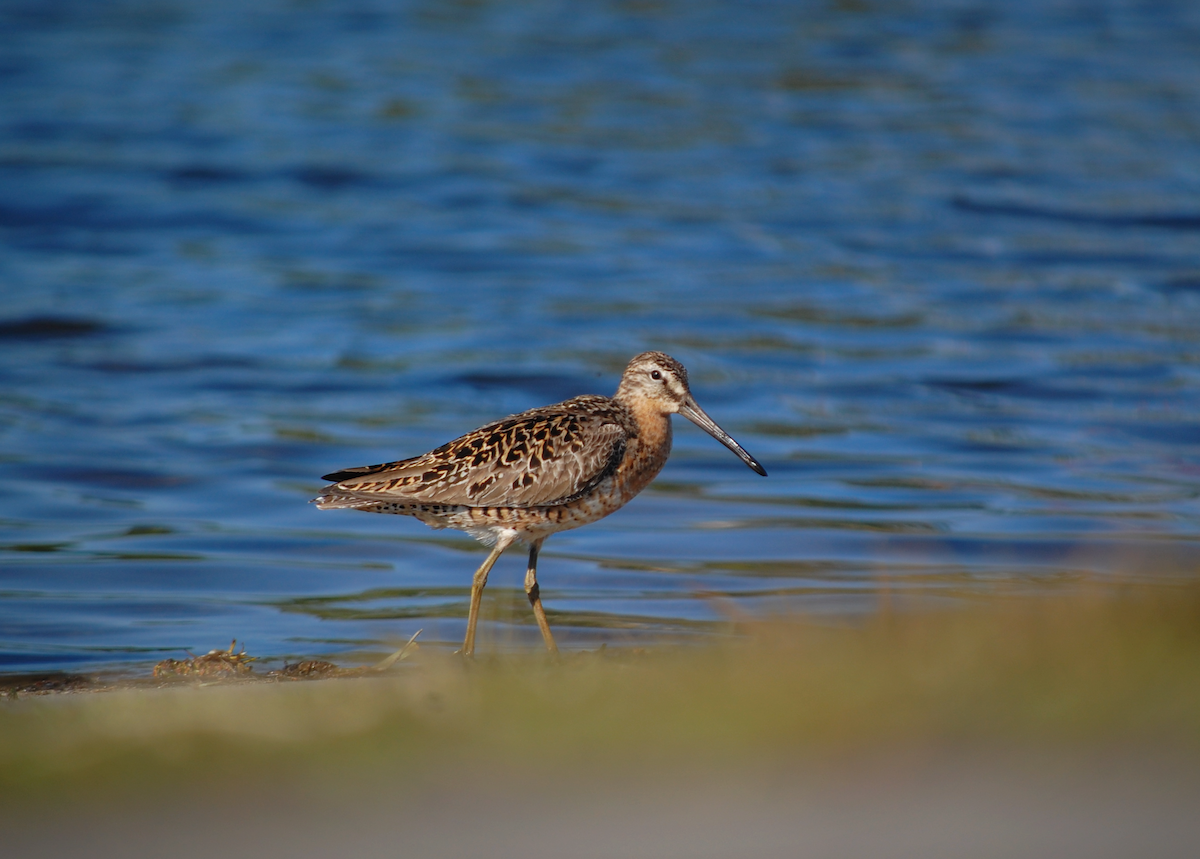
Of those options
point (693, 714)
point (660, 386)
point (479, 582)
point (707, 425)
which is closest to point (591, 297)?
point (707, 425)

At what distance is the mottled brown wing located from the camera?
7.12m

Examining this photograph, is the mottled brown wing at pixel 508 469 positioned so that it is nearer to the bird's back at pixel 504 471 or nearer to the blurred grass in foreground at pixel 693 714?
the bird's back at pixel 504 471

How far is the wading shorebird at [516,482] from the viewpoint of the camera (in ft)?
23.4

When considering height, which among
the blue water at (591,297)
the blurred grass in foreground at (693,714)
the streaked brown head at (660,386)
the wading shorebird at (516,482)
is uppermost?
the blurred grass in foreground at (693,714)

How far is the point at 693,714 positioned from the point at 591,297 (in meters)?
12.3

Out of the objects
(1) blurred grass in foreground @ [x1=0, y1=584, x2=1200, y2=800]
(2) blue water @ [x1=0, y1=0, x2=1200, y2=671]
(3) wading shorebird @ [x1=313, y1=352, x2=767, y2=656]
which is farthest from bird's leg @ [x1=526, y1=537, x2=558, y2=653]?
(1) blurred grass in foreground @ [x1=0, y1=584, x2=1200, y2=800]

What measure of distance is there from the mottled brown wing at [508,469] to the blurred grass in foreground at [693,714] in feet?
8.84

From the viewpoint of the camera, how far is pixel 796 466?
1088 centimetres

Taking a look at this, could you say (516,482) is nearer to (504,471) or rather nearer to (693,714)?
(504,471)

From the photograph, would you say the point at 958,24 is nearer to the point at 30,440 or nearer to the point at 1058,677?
the point at 30,440

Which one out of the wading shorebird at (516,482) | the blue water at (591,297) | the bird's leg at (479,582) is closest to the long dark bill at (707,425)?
the wading shorebird at (516,482)

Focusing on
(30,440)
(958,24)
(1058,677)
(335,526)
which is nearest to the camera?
(1058,677)

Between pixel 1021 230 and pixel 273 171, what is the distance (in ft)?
31.7

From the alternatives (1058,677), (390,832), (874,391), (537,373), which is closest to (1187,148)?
(874,391)
